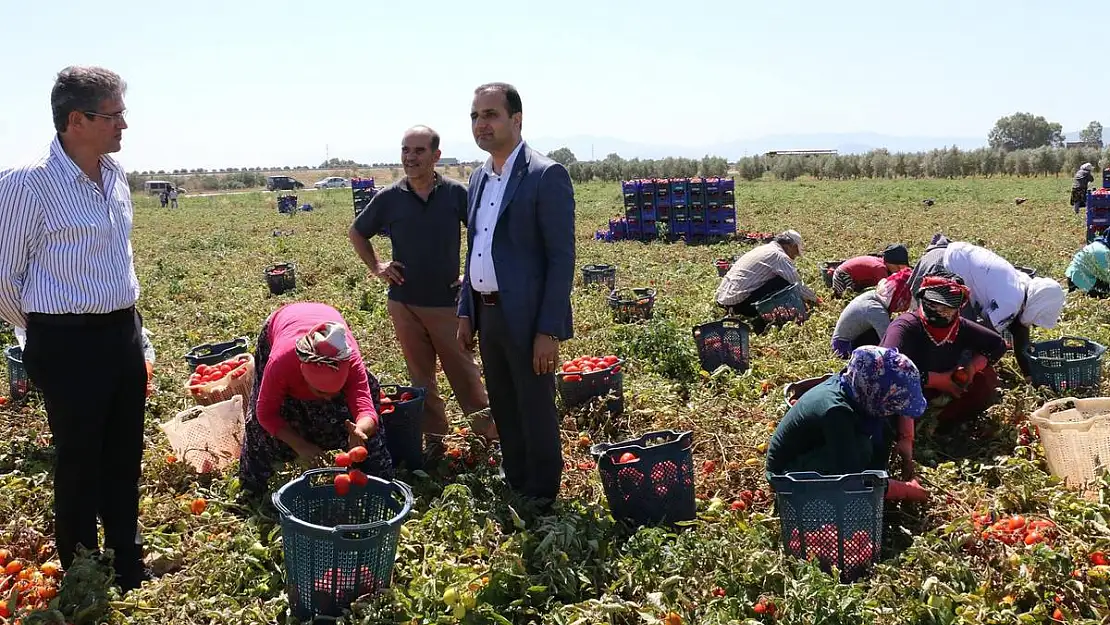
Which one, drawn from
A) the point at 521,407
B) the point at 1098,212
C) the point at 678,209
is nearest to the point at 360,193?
the point at 678,209

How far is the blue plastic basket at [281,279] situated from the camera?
12.2m

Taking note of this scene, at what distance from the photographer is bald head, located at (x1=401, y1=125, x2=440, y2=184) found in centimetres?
518

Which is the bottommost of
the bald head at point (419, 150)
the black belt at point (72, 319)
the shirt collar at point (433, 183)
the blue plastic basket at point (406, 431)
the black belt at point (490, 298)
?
the blue plastic basket at point (406, 431)

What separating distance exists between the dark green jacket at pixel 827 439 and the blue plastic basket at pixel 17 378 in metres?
5.61

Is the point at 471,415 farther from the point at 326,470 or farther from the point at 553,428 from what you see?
the point at 326,470

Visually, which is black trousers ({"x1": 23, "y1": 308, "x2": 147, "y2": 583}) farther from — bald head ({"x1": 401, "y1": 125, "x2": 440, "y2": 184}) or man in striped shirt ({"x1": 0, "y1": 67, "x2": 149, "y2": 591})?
bald head ({"x1": 401, "y1": 125, "x2": 440, "y2": 184})

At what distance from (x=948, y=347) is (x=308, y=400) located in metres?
3.81

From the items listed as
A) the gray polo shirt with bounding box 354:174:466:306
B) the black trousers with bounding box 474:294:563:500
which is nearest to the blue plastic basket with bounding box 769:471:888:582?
the black trousers with bounding box 474:294:563:500

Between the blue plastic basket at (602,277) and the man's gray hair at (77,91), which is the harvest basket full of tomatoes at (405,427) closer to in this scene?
the man's gray hair at (77,91)

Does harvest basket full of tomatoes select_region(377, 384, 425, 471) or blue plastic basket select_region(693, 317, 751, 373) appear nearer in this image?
harvest basket full of tomatoes select_region(377, 384, 425, 471)

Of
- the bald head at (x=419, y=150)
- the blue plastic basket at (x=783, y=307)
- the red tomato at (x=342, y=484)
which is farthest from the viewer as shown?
the blue plastic basket at (x=783, y=307)

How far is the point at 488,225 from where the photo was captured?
427 centimetres

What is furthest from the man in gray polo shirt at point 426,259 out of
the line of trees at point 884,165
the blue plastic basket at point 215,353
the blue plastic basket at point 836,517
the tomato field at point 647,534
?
the line of trees at point 884,165

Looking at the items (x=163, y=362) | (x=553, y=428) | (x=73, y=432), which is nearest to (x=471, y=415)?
(x=553, y=428)
